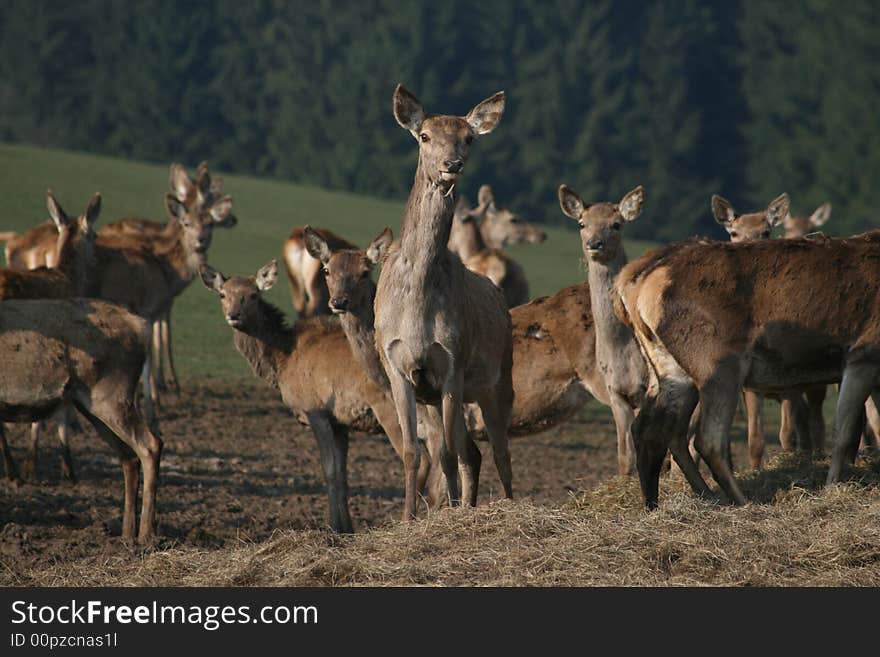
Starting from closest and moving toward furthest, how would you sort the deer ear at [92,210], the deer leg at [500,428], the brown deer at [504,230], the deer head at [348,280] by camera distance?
1. the deer leg at [500,428]
2. the deer head at [348,280]
3. the deer ear at [92,210]
4. the brown deer at [504,230]

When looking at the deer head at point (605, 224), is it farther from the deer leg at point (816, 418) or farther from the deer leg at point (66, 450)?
the deer leg at point (66, 450)

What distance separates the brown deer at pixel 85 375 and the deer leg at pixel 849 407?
15.3ft

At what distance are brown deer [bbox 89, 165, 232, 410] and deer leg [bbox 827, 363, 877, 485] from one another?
8.43 meters

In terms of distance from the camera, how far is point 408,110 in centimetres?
1017

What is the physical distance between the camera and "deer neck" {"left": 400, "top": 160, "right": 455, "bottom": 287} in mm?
9938

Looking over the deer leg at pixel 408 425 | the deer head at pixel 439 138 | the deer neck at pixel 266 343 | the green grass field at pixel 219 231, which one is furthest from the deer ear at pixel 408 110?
the green grass field at pixel 219 231

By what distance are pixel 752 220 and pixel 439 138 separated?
5.50m

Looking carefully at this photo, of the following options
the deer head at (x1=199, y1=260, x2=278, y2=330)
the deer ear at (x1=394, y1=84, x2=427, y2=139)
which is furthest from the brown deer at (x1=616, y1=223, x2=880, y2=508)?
the deer head at (x1=199, y1=260, x2=278, y2=330)

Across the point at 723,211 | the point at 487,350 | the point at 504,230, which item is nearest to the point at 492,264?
the point at 504,230

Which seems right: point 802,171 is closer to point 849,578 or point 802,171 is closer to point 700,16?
point 700,16

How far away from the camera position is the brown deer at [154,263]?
666 inches

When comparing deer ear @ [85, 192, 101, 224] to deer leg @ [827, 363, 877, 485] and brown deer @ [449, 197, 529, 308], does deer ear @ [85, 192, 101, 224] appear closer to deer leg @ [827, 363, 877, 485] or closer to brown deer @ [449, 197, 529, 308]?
brown deer @ [449, 197, 529, 308]

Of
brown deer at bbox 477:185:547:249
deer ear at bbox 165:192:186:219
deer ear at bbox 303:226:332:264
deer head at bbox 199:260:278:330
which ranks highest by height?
brown deer at bbox 477:185:547:249
